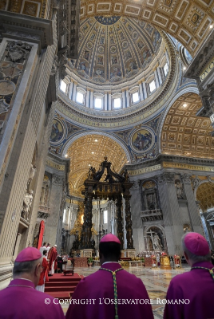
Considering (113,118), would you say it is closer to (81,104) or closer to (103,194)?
(81,104)

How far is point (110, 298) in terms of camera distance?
1.13 meters

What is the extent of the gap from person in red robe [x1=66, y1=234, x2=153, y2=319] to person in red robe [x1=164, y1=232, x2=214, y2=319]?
0.19 meters

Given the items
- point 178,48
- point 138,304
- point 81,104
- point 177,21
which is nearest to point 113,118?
point 81,104

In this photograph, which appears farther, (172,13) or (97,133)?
(97,133)

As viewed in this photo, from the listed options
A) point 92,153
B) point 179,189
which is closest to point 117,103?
point 92,153

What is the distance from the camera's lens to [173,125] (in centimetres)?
1766

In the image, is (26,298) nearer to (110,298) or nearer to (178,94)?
(110,298)

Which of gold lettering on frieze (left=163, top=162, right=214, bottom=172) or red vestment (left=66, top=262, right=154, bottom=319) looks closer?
red vestment (left=66, top=262, right=154, bottom=319)

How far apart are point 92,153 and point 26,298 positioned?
22734mm

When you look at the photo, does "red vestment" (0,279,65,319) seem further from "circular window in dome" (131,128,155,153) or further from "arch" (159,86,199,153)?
"circular window in dome" (131,128,155,153)

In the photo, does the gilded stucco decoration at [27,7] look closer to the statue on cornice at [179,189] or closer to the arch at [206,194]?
the statue on cornice at [179,189]

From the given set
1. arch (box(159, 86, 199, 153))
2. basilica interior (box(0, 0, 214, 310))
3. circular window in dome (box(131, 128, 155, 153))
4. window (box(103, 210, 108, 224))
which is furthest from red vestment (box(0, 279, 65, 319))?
window (box(103, 210, 108, 224))

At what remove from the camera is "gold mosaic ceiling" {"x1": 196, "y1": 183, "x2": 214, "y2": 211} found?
17.6 m

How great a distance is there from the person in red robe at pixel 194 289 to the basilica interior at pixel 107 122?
2.82 metres
